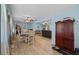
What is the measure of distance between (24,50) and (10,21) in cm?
50

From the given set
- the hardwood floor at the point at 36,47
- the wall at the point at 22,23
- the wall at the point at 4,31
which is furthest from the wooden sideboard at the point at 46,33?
the wall at the point at 4,31

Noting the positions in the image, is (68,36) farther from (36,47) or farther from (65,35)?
(36,47)

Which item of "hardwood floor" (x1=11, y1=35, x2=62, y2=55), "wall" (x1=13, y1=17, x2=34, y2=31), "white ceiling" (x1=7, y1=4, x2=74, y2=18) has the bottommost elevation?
"hardwood floor" (x1=11, y1=35, x2=62, y2=55)

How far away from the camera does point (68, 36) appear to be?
1993 mm

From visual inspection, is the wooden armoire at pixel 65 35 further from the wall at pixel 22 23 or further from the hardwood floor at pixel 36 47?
the wall at pixel 22 23

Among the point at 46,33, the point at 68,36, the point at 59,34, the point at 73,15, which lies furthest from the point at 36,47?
the point at 73,15

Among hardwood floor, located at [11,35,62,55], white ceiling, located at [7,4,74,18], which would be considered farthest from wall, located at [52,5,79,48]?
hardwood floor, located at [11,35,62,55]

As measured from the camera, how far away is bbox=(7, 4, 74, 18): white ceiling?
1985mm

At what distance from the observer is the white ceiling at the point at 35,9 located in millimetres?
1985

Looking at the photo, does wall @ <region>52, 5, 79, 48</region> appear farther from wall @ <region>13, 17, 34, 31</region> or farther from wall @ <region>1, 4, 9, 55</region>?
wall @ <region>1, 4, 9, 55</region>

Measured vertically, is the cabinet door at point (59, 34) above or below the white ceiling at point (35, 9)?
below
